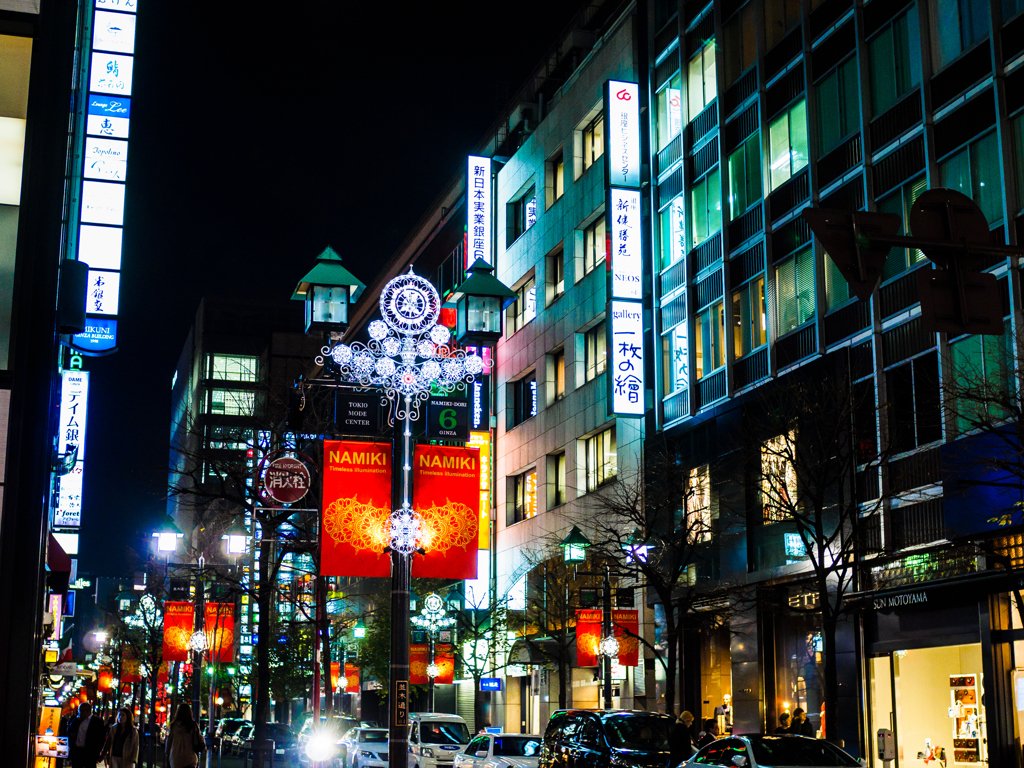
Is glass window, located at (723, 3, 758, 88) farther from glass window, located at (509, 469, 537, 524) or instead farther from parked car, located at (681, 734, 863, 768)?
parked car, located at (681, 734, 863, 768)

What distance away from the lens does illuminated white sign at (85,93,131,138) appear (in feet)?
96.1

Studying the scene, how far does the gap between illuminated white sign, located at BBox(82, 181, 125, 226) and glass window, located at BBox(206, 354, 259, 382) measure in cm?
14463

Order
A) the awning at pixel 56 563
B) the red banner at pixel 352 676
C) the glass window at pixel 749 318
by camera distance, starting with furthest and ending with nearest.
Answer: the red banner at pixel 352 676, the glass window at pixel 749 318, the awning at pixel 56 563

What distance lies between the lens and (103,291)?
27.3 m

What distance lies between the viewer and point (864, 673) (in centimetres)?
2980

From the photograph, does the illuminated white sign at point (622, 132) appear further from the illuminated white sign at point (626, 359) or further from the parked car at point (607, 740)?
the parked car at point (607, 740)

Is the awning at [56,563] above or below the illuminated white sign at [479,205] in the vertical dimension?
below

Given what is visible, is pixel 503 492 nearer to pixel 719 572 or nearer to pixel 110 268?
pixel 719 572

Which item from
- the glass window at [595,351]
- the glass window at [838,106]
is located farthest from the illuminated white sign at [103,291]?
the glass window at [595,351]

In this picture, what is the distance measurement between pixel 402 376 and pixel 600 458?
27288mm

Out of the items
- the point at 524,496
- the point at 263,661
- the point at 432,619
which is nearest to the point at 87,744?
the point at 263,661

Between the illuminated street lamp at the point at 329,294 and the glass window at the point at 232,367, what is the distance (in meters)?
154

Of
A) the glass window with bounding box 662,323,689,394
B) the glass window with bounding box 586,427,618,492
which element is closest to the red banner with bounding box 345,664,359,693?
the glass window with bounding box 586,427,618,492

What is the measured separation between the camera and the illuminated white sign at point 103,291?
27.0 meters
